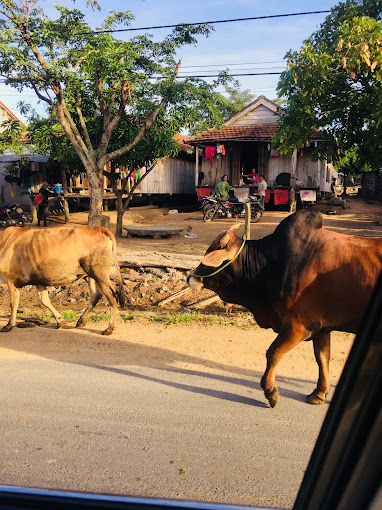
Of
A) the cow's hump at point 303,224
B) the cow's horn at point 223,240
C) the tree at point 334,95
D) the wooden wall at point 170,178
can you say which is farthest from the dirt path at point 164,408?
the wooden wall at point 170,178

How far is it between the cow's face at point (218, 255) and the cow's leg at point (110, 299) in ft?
8.09

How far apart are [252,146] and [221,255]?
74.6 ft

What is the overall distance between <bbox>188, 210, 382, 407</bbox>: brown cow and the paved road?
0.48m

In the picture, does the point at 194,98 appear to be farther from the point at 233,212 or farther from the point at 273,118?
the point at 273,118

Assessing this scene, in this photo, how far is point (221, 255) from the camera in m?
4.25

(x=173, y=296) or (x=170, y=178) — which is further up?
(x=173, y=296)

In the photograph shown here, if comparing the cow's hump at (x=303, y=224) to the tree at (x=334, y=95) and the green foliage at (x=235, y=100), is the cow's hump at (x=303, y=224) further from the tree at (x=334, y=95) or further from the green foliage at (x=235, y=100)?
the green foliage at (x=235, y=100)

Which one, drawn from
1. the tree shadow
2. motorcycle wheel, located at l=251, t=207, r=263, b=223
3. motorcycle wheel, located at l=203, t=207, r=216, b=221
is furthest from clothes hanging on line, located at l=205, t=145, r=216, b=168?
the tree shadow

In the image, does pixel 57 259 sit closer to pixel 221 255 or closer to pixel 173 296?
pixel 173 296

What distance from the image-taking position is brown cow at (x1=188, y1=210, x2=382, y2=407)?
380cm

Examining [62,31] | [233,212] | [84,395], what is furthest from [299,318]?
[233,212]

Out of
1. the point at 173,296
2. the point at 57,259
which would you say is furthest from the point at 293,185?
the point at 57,259

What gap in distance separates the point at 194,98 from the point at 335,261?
10.5 meters

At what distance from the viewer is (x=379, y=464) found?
0.88m
